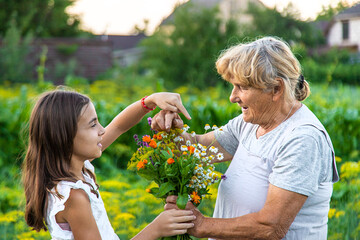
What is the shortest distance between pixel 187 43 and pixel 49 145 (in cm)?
1330

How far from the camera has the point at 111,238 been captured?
1992 mm

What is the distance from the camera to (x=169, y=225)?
190 cm

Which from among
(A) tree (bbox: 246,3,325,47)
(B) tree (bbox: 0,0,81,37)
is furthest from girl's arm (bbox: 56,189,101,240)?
(B) tree (bbox: 0,0,81,37)

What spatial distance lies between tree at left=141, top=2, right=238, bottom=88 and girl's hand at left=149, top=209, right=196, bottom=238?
12248mm

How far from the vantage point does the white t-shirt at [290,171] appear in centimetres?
182

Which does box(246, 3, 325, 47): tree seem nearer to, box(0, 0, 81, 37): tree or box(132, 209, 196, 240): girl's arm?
box(0, 0, 81, 37): tree

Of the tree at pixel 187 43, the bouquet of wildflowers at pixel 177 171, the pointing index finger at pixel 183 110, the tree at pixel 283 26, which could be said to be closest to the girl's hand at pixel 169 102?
the pointing index finger at pixel 183 110

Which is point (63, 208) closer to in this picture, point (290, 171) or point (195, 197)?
point (195, 197)

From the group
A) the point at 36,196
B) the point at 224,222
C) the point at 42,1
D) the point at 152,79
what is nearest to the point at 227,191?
the point at 224,222

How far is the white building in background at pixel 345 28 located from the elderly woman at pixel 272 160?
20.5 meters

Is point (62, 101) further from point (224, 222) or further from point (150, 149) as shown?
point (224, 222)

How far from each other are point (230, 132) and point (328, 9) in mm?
4969

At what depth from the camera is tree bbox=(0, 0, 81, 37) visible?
1847 cm

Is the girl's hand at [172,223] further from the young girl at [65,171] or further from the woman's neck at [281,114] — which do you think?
the woman's neck at [281,114]
